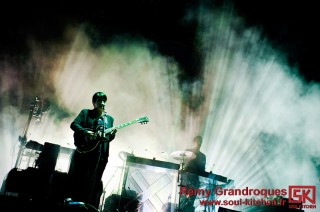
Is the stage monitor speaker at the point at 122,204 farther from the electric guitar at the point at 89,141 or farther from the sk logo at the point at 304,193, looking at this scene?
the sk logo at the point at 304,193

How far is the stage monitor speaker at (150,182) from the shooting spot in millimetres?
5473

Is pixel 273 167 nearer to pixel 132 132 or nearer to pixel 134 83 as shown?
pixel 132 132

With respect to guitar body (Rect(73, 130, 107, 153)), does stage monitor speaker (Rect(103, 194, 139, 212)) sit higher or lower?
lower

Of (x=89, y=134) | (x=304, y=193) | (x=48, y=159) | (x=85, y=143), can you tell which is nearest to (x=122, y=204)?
(x=48, y=159)

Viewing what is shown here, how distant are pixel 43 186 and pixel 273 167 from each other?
8.19 metres

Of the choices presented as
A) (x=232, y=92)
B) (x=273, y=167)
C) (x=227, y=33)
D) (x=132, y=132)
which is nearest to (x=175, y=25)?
(x=227, y=33)

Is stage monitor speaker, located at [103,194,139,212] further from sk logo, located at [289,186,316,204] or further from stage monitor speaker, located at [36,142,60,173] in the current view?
sk logo, located at [289,186,316,204]

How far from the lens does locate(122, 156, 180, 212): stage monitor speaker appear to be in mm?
5473

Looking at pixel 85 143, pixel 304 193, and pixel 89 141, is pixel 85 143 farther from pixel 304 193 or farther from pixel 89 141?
pixel 304 193

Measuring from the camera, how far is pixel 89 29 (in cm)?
862

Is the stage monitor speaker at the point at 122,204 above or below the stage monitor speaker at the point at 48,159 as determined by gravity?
below

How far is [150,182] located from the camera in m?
5.74

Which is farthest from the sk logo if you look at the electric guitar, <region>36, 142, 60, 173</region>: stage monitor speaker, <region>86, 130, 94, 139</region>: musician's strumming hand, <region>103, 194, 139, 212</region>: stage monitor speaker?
<region>36, 142, 60, 173</region>: stage monitor speaker

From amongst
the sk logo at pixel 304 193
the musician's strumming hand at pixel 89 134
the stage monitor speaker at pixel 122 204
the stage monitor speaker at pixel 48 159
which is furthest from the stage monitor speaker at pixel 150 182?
the sk logo at pixel 304 193
